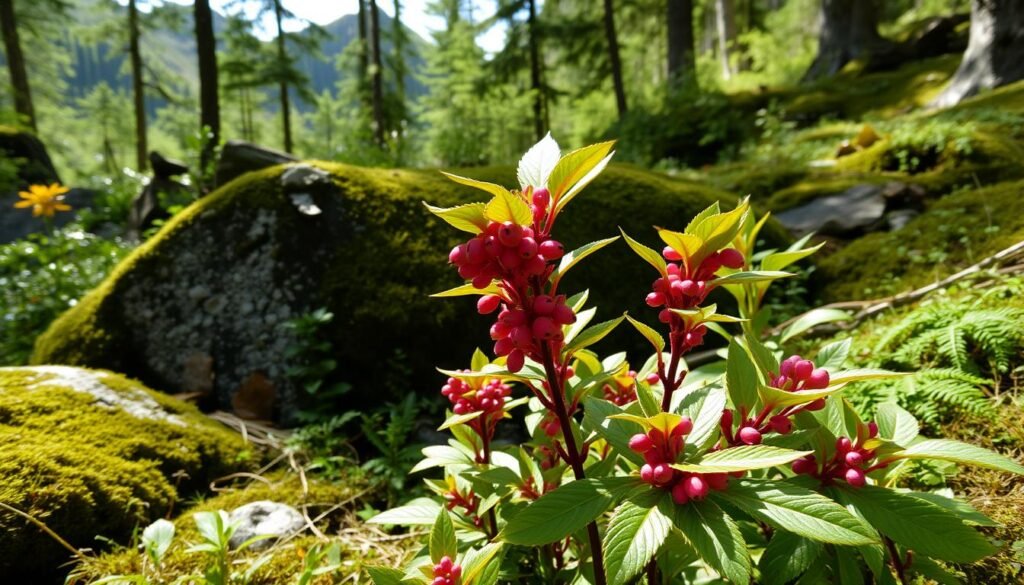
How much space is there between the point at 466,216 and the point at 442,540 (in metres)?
0.70

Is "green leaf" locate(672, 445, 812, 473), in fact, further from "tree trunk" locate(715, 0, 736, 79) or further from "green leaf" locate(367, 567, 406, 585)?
"tree trunk" locate(715, 0, 736, 79)

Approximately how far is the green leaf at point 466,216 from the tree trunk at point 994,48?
859 cm

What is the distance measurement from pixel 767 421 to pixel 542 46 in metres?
17.6

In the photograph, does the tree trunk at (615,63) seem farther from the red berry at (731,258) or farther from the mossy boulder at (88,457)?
the red berry at (731,258)

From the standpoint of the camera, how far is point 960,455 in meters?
0.89

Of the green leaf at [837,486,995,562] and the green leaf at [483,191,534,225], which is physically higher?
the green leaf at [483,191,534,225]

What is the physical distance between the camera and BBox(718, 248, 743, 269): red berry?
2.85 ft

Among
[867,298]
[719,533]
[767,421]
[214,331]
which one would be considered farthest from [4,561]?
[867,298]

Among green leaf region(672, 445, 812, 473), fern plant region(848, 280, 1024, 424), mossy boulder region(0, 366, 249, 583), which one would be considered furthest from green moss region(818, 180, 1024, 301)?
mossy boulder region(0, 366, 249, 583)

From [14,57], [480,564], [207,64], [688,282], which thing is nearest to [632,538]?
[480,564]

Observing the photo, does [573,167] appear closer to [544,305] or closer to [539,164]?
[539,164]

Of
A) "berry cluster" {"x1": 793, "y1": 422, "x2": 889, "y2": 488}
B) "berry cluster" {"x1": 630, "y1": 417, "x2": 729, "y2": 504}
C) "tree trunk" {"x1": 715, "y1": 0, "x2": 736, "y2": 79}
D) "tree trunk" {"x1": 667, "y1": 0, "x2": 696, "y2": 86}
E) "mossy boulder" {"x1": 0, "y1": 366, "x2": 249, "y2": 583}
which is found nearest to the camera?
"berry cluster" {"x1": 630, "y1": 417, "x2": 729, "y2": 504}

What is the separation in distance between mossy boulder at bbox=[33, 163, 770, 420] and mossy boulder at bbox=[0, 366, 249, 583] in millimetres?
490

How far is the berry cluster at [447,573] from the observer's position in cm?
96
